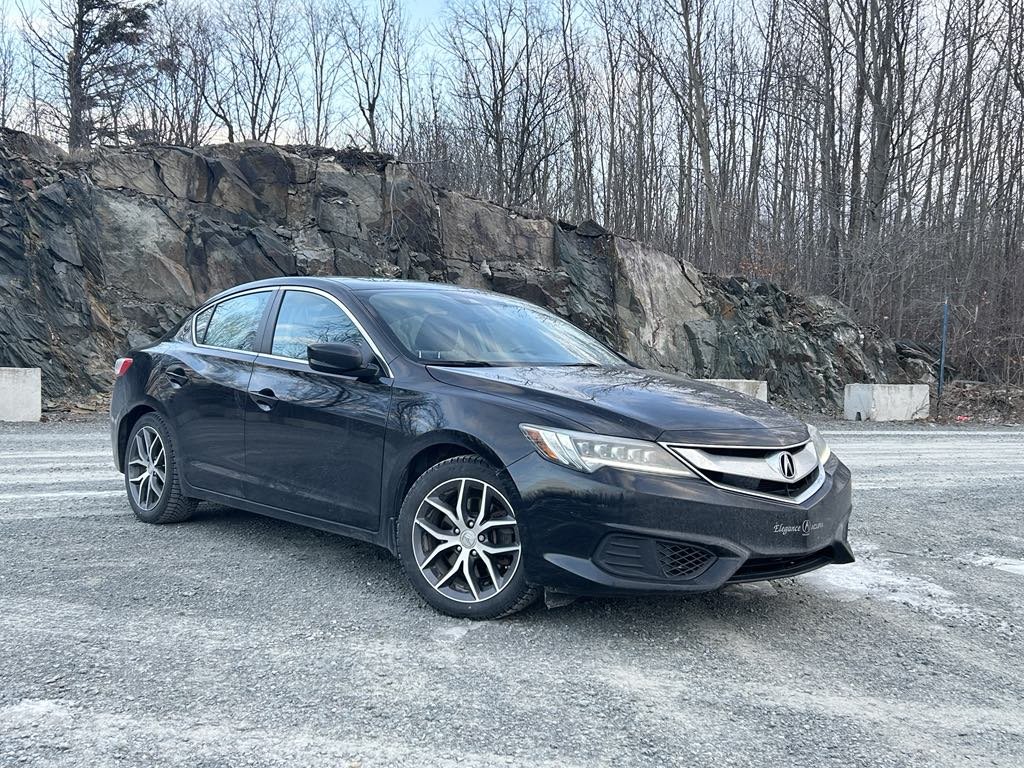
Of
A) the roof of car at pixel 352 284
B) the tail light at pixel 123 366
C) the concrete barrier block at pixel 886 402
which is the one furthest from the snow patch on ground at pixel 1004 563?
the concrete barrier block at pixel 886 402

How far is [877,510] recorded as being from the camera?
22.1 feet

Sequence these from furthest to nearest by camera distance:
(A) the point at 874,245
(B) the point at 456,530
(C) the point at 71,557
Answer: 1. (A) the point at 874,245
2. (C) the point at 71,557
3. (B) the point at 456,530

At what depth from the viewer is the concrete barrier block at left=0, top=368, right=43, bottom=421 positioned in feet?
41.0

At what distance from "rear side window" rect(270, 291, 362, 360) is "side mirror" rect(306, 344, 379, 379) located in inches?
10.5

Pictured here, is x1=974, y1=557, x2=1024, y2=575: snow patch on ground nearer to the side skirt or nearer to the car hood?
the car hood

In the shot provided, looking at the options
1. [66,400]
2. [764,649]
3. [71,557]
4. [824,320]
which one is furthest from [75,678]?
[824,320]

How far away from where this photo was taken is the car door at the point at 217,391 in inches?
195

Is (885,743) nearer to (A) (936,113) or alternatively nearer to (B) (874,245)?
(B) (874,245)

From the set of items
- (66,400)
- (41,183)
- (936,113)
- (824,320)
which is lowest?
(66,400)

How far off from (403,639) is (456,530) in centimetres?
53

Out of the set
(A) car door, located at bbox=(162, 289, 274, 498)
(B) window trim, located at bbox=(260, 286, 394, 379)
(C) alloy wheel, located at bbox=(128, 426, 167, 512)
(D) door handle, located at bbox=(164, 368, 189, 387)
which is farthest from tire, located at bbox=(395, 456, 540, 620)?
(C) alloy wheel, located at bbox=(128, 426, 167, 512)

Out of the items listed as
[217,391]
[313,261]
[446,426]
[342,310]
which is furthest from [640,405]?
[313,261]

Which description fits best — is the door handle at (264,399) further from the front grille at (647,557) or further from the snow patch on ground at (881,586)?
the snow patch on ground at (881,586)

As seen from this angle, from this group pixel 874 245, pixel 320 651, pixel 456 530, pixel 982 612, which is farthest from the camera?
pixel 874 245
